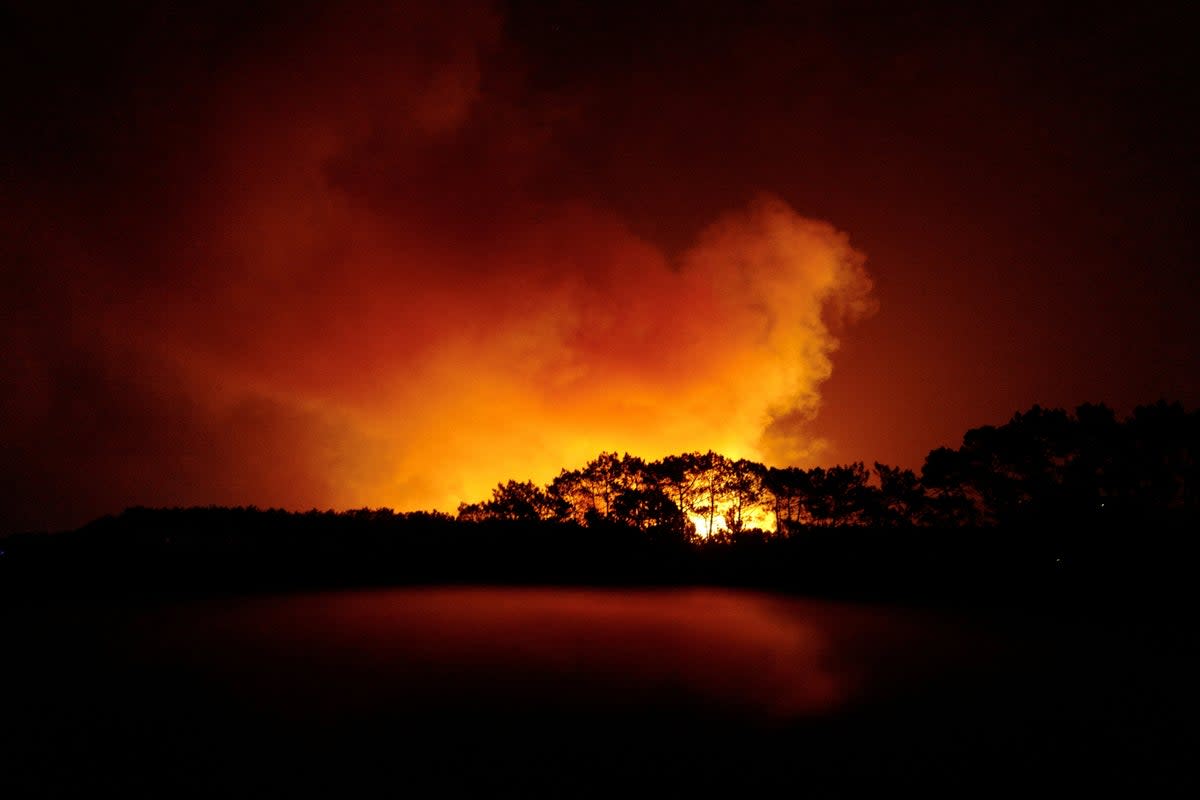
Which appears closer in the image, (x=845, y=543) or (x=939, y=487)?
(x=845, y=543)

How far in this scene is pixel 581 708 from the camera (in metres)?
5.03

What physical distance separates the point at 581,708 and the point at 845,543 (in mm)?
14310

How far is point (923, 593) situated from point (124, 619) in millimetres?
16335

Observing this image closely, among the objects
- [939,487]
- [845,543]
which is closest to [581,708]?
[845,543]

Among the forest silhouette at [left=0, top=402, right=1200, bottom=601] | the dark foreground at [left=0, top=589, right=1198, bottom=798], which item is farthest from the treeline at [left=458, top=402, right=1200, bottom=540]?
the dark foreground at [left=0, top=589, right=1198, bottom=798]

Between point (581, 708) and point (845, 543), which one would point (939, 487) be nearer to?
point (845, 543)

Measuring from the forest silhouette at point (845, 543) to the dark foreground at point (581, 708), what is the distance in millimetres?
5628

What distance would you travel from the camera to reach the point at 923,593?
1466 cm

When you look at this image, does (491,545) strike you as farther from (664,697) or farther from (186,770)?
(186,770)

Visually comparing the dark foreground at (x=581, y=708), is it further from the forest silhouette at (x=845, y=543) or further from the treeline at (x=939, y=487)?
the treeline at (x=939, y=487)

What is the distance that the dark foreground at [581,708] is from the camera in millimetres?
3621

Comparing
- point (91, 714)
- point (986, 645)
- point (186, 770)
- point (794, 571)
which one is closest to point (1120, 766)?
point (986, 645)

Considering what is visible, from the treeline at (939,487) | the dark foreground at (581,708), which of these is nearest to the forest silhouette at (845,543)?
the treeline at (939,487)

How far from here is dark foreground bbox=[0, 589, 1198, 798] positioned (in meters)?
3.62
